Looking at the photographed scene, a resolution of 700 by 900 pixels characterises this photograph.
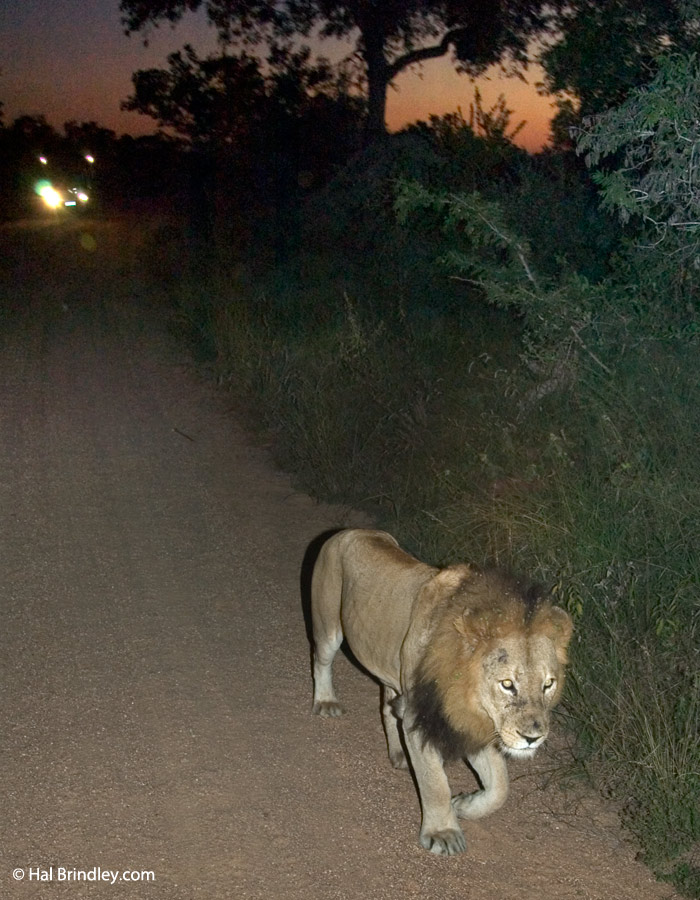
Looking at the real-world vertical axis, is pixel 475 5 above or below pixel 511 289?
above

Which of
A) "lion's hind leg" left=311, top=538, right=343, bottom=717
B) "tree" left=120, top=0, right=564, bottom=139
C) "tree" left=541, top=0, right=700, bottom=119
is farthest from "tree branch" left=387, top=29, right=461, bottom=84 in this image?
"lion's hind leg" left=311, top=538, right=343, bottom=717

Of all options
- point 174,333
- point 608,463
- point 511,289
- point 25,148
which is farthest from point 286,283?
point 25,148

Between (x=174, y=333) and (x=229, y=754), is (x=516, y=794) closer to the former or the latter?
(x=229, y=754)

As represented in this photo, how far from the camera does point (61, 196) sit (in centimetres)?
6325

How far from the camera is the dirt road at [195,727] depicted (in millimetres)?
3768

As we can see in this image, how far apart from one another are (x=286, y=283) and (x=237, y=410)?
464 cm

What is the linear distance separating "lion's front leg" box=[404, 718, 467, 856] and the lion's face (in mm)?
430

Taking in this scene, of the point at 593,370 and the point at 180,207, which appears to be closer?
the point at 593,370

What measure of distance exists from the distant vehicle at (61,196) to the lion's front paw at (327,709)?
200 ft

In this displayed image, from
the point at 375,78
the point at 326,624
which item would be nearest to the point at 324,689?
the point at 326,624

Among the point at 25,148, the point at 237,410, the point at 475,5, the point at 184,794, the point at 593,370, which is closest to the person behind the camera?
the point at 184,794

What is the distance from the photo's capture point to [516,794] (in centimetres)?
439

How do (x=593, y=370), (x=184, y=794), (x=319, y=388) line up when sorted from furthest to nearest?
(x=319, y=388), (x=593, y=370), (x=184, y=794)

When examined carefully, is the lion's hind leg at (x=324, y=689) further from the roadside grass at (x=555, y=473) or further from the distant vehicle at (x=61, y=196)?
the distant vehicle at (x=61, y=196)
